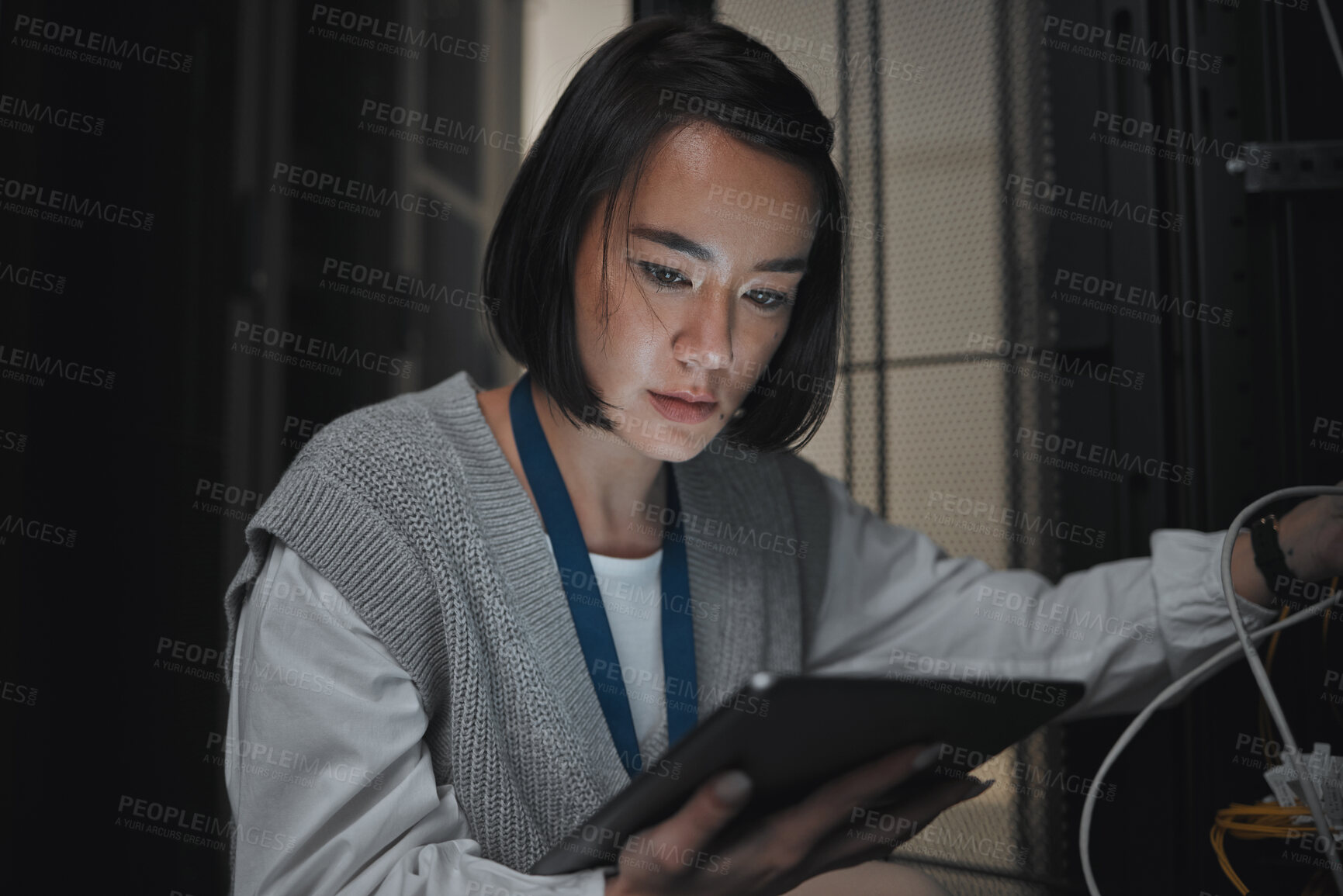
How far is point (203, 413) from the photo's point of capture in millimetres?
1354

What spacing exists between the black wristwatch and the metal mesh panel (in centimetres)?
24

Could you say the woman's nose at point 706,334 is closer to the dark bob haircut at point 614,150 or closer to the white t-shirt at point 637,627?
the dark bob haircut at point 614,150

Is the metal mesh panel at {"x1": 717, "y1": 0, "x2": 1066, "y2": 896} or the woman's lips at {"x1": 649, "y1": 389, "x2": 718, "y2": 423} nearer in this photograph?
the woman's lips at {"x1": 649, "y1": 389, "x2": 718, "y2": 423}

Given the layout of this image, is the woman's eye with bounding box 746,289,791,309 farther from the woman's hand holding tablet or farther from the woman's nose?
the woman's hand holding tablet

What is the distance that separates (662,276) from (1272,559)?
2.18 feet

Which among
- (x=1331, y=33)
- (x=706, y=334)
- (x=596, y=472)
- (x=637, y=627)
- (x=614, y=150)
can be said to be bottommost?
(x=637, y=627)

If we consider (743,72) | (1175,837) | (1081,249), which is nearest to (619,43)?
(743,72)

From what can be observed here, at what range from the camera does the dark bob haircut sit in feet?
2.75

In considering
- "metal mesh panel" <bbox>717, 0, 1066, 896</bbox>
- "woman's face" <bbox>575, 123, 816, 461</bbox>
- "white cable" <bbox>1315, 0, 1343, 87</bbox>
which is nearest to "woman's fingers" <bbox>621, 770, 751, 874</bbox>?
"woman's face" <bbox>575, 123, 816, 461</bbox>

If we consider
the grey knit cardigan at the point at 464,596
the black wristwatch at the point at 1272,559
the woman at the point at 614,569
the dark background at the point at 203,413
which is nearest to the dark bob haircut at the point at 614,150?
the woman at the point at 614,569

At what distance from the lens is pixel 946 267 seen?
3.63 feet

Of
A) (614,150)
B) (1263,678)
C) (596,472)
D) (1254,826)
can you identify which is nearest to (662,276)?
(614,150)

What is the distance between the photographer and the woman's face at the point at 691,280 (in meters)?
0.81

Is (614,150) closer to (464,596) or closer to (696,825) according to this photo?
(464,596)
